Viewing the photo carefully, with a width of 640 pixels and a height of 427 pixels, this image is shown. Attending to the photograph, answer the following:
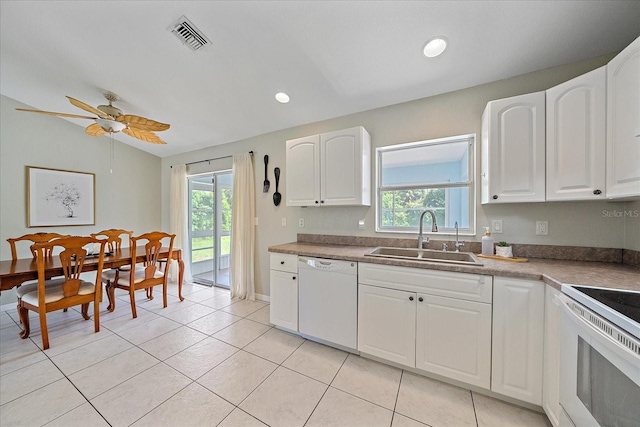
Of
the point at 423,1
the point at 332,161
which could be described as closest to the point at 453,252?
the point at 332,161

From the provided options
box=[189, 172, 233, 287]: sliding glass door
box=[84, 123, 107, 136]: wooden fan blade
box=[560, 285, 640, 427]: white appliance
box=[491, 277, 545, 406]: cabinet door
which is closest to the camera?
box=[560, 285, 640, 427]: white appliance

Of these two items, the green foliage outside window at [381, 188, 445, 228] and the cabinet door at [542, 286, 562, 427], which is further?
the green foliage outside window at [381, 188, 445, 228]

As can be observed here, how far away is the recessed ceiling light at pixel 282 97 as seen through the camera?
7.86ft

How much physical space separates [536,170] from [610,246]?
80 cm

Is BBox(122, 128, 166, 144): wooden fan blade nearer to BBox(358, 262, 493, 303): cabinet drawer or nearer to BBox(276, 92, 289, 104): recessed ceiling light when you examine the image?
BBox(276, 92, 289, 104): recessed ceiling light

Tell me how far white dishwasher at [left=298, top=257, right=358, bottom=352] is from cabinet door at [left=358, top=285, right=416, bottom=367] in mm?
75

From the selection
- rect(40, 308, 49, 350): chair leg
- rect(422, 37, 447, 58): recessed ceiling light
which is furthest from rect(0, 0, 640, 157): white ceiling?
rect(40, 308, 49, 350): chair leg

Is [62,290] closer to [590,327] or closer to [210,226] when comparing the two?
[210,226]

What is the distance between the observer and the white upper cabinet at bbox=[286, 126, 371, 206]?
2.26 m

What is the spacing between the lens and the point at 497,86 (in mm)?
1942

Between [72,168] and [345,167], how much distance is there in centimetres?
435

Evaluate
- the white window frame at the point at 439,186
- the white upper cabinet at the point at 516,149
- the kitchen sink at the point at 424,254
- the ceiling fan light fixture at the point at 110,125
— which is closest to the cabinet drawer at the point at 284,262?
the kitchen sink at the point at 424,254

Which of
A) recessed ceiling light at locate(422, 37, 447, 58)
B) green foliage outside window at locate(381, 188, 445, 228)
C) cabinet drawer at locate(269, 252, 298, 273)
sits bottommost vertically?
cabinet drawer at locate(269, 252, 298, 273)

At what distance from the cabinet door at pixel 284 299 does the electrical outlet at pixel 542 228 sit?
212 centimetres
